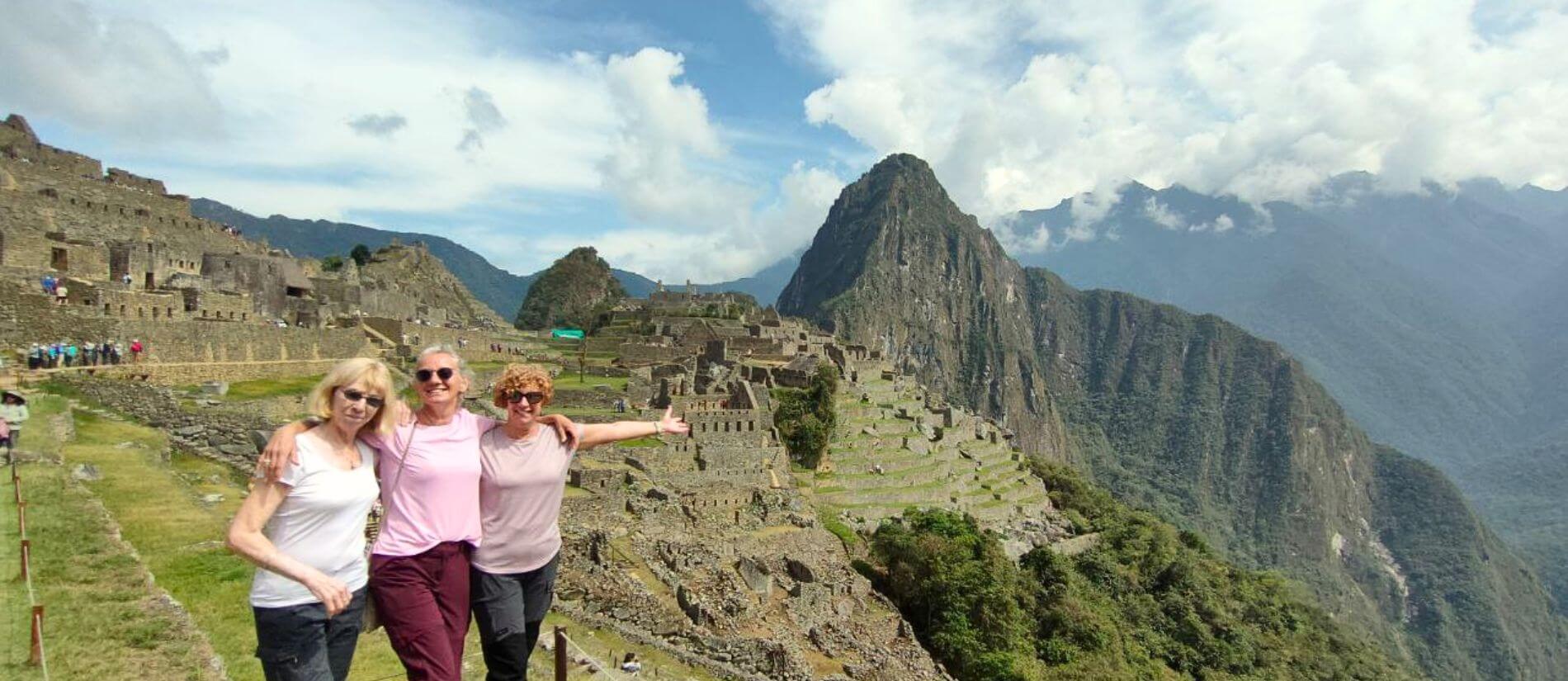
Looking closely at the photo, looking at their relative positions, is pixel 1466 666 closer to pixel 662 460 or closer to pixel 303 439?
pixel 662 460

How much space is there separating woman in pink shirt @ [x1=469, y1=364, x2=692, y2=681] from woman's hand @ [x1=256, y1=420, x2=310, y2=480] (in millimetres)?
1007

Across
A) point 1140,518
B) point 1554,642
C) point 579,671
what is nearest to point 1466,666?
point 1554,642

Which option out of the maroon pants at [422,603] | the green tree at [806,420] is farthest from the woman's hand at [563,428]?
the green tree at [806,420]

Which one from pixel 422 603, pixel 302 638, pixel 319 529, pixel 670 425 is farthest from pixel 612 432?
pixel 302 638

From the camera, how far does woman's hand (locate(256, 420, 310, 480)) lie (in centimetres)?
394

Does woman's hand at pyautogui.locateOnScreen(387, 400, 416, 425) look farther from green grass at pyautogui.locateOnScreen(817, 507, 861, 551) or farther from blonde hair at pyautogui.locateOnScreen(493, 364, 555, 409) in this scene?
green grass at pyautogui.locateOnScreen(817, 507, 861, 551)

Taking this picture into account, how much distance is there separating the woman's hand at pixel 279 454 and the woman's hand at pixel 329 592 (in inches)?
23.3

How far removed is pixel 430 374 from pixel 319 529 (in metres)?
1.03

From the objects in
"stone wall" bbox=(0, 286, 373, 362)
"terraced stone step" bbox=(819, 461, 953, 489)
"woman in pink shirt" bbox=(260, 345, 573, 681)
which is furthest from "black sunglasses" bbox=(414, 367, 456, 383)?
"terraced stone step" bbox=(819, 461, 953, 489)

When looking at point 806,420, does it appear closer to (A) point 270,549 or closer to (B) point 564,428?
(B) point 564,428

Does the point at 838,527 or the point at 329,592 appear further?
the point at 838,527

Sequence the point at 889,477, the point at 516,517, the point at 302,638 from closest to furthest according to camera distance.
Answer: the point at 302,638 → the point at 516,517 → the point at 889,477

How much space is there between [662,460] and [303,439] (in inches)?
810

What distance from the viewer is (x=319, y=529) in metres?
4.21
